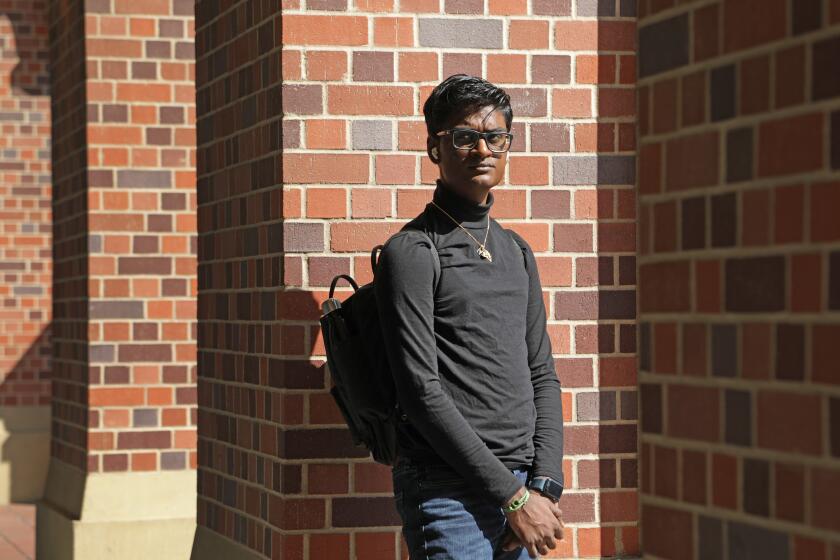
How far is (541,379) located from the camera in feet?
11.2

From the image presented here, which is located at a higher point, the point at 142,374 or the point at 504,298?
the point at 504,298

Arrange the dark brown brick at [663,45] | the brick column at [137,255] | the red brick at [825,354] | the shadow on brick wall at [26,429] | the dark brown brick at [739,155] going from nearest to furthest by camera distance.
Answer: the red brick at [825,354] < the dark brown brick at [739,155] < the dark brown brick at [663,45] < the brick column at [137,255] < the shadow on brick wall at [26,429]

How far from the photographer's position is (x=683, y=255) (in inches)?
51.3

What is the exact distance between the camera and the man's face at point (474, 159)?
11.0 feet

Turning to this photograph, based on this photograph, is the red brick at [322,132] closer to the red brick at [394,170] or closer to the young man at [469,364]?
the red brick at [394,170]

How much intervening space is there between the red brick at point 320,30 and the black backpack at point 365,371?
1010 mm

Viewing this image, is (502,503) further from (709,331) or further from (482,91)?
(709,331)

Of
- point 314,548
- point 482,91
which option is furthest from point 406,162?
point 314,548

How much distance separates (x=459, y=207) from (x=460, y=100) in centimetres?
24

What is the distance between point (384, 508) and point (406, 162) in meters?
0.98

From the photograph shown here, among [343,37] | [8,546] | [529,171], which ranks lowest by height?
[8,546]

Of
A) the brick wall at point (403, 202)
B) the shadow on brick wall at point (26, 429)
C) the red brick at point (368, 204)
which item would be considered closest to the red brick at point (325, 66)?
the brick wall at point (403, 202)

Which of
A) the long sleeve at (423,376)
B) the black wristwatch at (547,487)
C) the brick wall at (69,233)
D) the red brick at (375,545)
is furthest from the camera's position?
the brick wall at (69,233)

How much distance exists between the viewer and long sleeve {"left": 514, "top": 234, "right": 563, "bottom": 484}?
11.0ft
